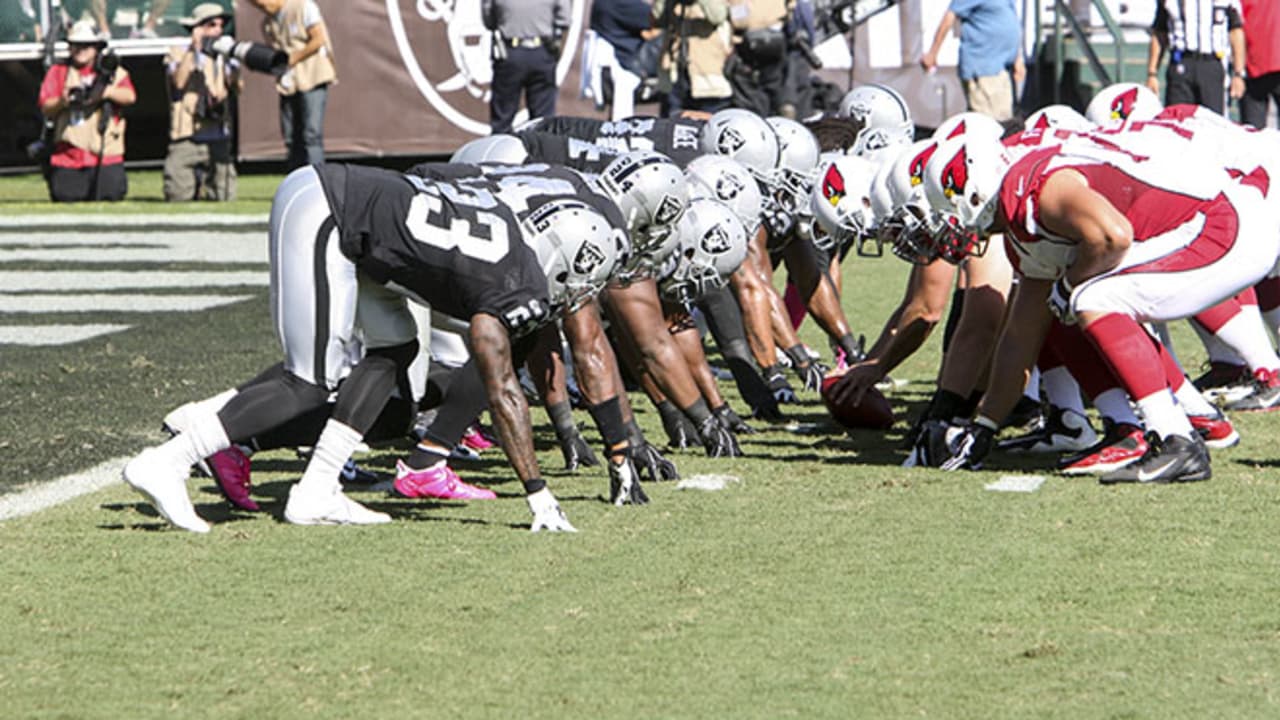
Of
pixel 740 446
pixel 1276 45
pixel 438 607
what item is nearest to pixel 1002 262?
pixel 740 446

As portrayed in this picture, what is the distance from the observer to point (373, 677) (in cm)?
458

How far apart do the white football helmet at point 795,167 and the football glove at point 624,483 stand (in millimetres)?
2371

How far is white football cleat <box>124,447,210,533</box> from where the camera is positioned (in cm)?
615

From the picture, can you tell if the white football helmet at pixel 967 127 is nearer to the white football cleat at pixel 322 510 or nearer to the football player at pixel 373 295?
the football player at pixel 373 295

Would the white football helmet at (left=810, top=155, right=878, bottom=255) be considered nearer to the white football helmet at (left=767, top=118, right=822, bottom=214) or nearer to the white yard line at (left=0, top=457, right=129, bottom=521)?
the white football helmet at (left=767, top=118, right=822, bottom=214)

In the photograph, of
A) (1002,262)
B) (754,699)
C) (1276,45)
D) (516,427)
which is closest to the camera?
(754,699)

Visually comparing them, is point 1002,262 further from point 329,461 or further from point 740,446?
point 329,461

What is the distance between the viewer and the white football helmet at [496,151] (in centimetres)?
793

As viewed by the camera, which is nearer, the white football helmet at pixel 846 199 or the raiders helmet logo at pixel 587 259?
the raiders helmet logo at pixel 587 259

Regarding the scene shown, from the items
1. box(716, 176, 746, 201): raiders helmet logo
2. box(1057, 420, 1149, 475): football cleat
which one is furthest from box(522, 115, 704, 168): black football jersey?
box(1057, 420, 1149, 475): football cleat

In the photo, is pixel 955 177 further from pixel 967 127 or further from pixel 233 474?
pixel 233 474

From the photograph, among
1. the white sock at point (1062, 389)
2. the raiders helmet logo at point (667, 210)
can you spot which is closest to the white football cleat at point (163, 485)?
the raiders helmet logo at point (667, 210)

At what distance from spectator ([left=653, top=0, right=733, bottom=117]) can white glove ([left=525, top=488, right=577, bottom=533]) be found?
9894 millimetres

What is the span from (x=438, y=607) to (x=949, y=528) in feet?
5.81
